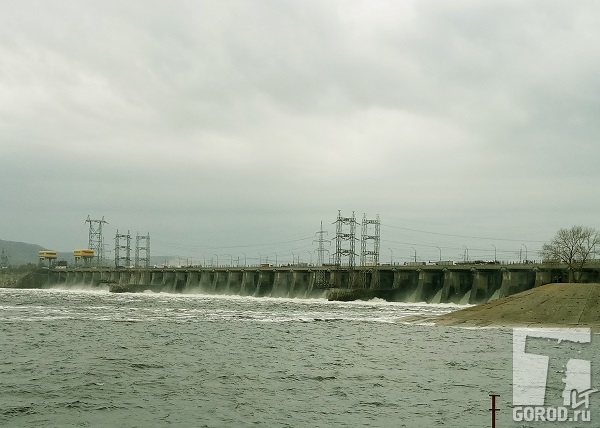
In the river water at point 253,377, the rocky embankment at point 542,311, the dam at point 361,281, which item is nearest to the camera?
the river water at point 253,377

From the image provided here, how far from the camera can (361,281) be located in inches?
5103

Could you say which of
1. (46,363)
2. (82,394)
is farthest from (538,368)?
(46,363)

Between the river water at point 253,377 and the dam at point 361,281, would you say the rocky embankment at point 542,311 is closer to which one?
the river water at point 253,377

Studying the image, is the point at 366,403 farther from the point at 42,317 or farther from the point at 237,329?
the point at 42,317

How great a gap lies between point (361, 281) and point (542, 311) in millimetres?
69957

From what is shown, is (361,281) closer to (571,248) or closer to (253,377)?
(571,248)

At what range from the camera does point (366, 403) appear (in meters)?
27.0

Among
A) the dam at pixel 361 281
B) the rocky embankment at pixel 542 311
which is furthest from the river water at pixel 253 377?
the dam at pixel 361 281

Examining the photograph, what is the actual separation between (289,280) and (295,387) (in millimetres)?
110345

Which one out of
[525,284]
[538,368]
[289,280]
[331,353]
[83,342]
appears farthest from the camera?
[289,280]

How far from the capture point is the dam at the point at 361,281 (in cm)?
10025

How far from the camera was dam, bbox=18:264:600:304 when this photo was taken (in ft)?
329

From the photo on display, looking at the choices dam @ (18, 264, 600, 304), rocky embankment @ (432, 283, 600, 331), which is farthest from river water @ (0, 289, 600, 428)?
dam @ (18, 264, 600, 304)

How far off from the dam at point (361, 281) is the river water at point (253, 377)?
151ft
